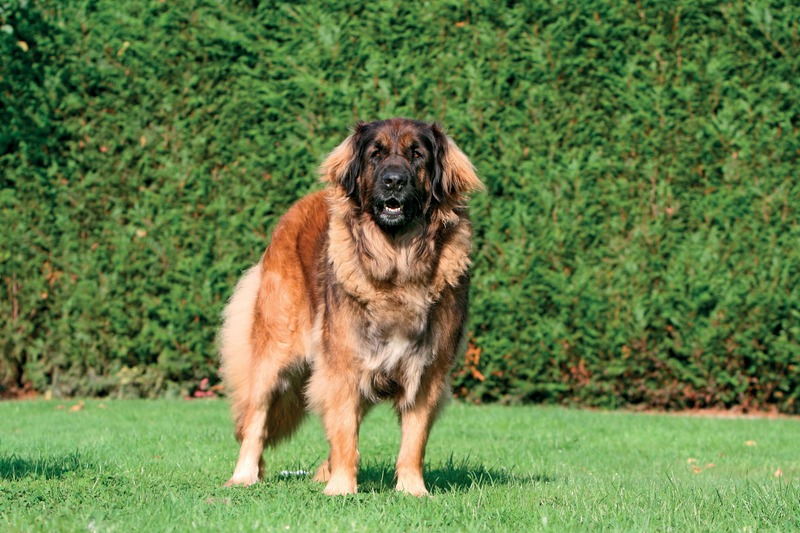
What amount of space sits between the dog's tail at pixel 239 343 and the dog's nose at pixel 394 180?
58.3 inches

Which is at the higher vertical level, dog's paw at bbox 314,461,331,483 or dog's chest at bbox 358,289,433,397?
dog's chest at bbox 358,289,433,397

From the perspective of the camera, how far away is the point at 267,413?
5.89 metres

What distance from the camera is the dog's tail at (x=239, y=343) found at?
6023 millimetres

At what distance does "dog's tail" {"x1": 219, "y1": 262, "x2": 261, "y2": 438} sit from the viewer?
19.8ft

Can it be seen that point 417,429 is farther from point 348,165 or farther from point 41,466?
point 41,466

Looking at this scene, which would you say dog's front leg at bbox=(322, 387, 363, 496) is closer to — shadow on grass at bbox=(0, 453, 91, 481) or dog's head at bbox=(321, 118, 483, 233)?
dog's head at bbox=(321, 118, 483, 233)

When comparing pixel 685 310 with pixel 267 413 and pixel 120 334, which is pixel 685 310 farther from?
pixel 120 334

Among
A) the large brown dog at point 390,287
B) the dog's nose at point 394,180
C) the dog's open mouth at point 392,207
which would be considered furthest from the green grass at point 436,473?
the dog's nose at point 394,180

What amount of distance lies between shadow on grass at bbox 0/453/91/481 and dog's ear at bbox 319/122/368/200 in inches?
80.0

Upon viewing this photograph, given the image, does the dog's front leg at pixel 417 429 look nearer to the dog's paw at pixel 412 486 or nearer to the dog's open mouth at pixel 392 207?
the dog's paw at pixel 412 486

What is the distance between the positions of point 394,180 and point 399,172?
2.1 inches

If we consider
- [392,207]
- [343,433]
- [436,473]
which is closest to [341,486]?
[343,433]

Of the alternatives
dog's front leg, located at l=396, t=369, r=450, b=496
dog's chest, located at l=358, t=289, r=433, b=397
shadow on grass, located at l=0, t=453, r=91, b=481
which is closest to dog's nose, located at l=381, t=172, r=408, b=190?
dog's chest, located at l=358, t=289, r=433, b=397

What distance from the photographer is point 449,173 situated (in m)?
5.37
